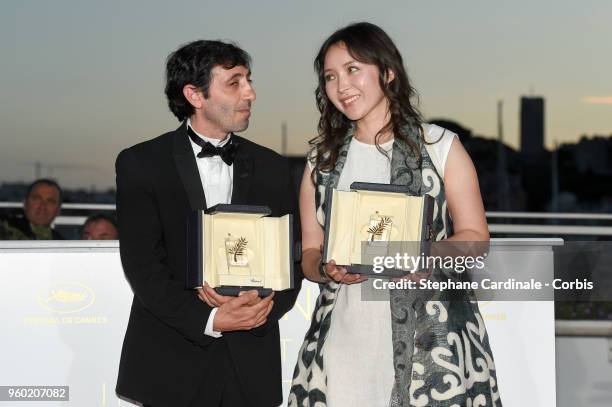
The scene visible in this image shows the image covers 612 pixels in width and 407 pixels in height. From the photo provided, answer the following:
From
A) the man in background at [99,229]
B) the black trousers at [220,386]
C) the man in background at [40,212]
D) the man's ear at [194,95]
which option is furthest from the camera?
the man in background at [40,212]

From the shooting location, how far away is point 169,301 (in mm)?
2713

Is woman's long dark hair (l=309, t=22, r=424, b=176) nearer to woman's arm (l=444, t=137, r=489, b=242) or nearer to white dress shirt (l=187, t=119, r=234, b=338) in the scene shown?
woman's arm (l=444, t=137, r=489, b=242)

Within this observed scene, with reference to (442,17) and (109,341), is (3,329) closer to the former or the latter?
(109,341)

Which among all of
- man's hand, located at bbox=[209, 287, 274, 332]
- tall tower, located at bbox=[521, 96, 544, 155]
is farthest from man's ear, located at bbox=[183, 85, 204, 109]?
tall tower, located at bbox=[521, 96, 544, 155]

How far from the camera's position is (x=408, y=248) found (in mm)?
2512

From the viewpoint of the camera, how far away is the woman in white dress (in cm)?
256

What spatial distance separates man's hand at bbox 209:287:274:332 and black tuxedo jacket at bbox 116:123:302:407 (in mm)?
51

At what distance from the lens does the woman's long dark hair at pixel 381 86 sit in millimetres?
2686

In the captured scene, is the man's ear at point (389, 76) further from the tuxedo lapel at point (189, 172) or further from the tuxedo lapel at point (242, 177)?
the tuxedo lapel at point (189, 172)

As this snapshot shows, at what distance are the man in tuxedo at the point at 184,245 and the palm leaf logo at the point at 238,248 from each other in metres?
0.11

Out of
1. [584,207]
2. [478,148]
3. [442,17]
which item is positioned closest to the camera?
[442,17]

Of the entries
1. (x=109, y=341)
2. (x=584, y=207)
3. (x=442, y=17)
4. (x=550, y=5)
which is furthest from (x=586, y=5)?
(x=109, y=341)

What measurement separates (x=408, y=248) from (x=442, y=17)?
876 cm

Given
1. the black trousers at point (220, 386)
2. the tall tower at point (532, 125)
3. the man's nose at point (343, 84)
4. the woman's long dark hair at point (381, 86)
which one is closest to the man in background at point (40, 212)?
the black trousers at point (220, 386)
